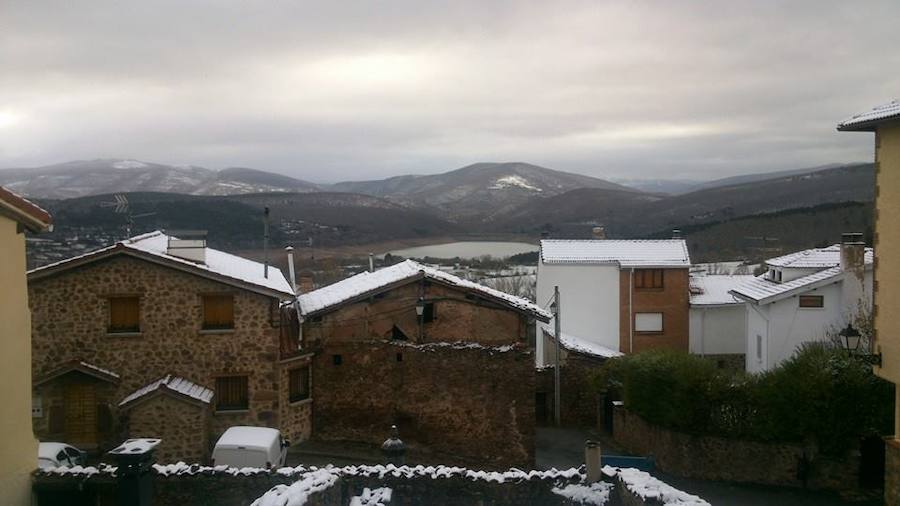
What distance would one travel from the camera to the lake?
60.4m

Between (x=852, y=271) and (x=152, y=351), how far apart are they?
2205 centimetres

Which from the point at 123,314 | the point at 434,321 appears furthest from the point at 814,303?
the point at 123,314

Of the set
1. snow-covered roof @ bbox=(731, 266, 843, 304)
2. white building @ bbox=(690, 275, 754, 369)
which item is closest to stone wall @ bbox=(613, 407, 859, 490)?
snow-covered roof @ bbox=(731, 266, 843, 304)

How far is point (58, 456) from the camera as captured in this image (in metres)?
16.1

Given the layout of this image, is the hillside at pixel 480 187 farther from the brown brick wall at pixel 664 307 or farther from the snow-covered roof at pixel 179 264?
the snow-covered roof at pixel 179 264

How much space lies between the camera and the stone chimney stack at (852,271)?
84.9 feet

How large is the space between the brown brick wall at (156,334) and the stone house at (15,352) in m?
7.63

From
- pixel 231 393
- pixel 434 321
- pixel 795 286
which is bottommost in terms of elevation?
pixel 231 393

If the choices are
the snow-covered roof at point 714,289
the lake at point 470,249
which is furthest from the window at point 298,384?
the lake at point 470,249

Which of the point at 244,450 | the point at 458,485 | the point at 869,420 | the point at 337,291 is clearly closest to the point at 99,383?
the point at 244,450

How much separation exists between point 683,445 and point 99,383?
14984mm

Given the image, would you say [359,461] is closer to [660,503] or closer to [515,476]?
[515,476]

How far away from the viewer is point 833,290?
26188 millimetres

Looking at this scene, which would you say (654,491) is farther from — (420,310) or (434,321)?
(434,321)
